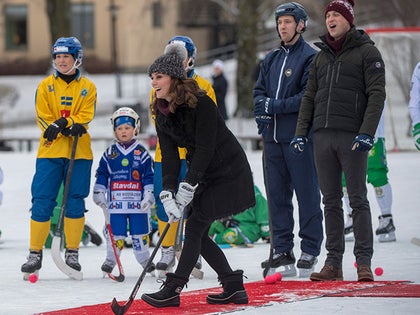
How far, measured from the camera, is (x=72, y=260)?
915cm

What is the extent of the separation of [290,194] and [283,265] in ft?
1.63

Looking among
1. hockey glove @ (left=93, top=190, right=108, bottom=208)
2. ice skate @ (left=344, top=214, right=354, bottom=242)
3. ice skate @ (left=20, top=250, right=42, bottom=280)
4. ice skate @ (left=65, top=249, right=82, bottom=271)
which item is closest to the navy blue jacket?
hockey glove @ (left=93, top=190, right=108, bottom=208)

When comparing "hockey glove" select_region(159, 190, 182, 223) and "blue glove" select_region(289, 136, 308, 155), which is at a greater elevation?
"blue glove" select_region(289, 136, 308, 155)

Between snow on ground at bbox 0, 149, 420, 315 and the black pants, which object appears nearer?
snow on ground at bbox 0, 149, 420, 315

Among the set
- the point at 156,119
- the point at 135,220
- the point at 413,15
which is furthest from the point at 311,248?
the point at 413,15

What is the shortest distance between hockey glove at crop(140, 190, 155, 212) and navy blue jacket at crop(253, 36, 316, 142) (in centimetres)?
93

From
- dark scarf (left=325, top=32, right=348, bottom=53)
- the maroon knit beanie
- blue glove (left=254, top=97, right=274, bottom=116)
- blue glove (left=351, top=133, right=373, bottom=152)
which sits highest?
the maroon knit beanie

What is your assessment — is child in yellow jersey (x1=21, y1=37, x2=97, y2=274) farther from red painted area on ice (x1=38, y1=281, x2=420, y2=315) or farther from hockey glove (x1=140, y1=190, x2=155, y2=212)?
red painted area on ice (x1=38, y1=281, x2=420, y2=315)

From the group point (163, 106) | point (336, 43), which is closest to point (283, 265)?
point (336, 43)

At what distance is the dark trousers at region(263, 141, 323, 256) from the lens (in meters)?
8.69

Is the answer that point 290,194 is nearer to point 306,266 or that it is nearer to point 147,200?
point 306,266

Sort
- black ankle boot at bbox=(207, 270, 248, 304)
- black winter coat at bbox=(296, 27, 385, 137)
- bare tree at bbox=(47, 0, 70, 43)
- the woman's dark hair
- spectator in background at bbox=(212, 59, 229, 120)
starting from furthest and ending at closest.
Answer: bare tree at bbox=(47, 0, 70, 43), spectator in background at bbox=(212, 59, 229, 120), black winter coat at bbox=(296, 27, 385, 137), black ankle boot at bbox=(207, 270, 248, 304), the woman's dark hair

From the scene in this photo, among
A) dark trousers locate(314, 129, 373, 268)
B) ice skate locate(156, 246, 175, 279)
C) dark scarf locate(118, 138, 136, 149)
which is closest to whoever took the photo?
dark trousers locate(314, 129, 373, 268)

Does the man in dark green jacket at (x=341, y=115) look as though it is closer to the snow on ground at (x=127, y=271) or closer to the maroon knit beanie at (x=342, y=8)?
the maroon knit beanie at (x=342, y=8)
